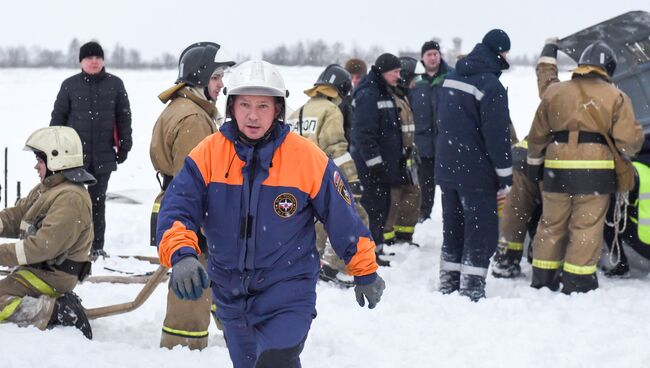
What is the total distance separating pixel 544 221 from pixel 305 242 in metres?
3.86

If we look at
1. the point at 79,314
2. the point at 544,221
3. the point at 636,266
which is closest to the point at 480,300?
the point at 544,221

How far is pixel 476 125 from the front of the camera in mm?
6660

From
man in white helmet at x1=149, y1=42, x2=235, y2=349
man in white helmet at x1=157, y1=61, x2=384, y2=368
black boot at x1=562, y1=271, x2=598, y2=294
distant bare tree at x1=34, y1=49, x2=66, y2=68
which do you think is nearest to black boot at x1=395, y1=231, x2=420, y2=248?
black boot at x1=562, y1=271, x2=598, y2=294

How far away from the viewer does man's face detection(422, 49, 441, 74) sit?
10102 millimetres

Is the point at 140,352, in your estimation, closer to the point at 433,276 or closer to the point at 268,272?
the point at 268,272

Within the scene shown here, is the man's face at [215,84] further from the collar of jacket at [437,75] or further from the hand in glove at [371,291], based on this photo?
the collar of jacket at [437,75]

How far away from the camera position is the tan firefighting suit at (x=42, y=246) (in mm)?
5148

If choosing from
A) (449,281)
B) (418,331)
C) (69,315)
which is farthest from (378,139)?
(69,315)

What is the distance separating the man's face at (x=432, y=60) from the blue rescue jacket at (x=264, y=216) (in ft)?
21.8

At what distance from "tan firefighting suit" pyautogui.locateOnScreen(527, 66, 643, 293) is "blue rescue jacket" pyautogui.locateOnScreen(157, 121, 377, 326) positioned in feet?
11.6

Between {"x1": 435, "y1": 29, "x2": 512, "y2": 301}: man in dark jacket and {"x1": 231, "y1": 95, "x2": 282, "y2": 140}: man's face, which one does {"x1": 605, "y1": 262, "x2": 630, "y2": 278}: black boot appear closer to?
{"x1": 435, "y1": 29, "x2": 512, "y2": 301}: man in dark jacket

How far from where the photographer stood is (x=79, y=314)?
5.35m

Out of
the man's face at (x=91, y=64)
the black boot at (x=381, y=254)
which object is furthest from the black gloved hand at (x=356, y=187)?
the man's face at (x=91, y=64)

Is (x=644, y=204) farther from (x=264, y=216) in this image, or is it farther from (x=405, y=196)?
(x=264, y=216)
